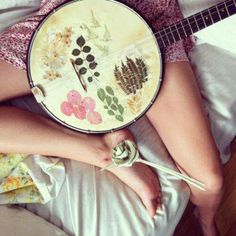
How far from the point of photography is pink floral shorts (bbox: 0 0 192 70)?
971 mm

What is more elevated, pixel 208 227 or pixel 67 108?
pixel 67 108

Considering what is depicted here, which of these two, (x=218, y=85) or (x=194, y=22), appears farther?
(x=218, y=85)

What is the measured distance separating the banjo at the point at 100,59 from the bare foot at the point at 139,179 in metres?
0.04

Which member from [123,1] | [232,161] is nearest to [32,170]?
[123,1]

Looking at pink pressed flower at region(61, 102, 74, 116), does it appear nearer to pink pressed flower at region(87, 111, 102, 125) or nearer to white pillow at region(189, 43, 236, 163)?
pink pressed flower at region(87, 111, 102, 125)

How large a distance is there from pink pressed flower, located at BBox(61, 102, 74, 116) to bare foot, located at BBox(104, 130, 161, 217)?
0.10 metres

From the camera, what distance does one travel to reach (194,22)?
93cm

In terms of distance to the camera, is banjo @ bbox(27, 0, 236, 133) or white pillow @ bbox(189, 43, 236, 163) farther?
white pillow @ bbox(189, 43, 236, 163)

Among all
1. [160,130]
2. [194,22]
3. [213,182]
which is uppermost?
[194,22]

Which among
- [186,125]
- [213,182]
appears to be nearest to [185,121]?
[186,125]

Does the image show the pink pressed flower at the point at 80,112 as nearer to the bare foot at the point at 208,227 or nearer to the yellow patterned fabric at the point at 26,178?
the yellow patterned fabric at the point at 26,178

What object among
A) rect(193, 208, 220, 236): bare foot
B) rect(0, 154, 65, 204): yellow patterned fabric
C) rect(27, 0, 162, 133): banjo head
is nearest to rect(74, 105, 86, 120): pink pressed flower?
rect(27, 0, 162, 133): banjo head

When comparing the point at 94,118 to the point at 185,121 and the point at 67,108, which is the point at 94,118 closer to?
the point at 67,108

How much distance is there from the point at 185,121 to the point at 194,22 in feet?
0.70
